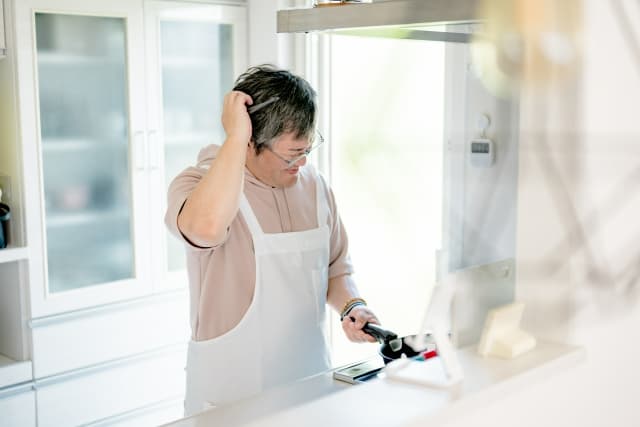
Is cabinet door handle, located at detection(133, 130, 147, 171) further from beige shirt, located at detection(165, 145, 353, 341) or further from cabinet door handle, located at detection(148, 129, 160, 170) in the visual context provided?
beige shirt, located at detection(165, 145, 353, 341)

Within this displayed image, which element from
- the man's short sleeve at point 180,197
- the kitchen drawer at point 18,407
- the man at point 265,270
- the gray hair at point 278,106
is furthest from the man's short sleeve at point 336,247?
the kitchen drawer at point 18,407

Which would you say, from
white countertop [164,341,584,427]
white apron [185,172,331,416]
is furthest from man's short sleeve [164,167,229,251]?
white countertop [164,341,584,427]

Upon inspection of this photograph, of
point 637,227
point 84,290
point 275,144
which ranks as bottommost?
point 84,290

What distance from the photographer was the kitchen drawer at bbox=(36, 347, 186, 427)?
271 centimetres

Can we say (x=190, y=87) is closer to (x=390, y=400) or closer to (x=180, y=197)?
(x=180, y=197)

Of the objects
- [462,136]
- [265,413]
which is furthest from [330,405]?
[462,136]

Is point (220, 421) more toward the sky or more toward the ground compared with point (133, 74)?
more toward the ground

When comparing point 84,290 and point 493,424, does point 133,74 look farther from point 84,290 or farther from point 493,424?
point 493,424

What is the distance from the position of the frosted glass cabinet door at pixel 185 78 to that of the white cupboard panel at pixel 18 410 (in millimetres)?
643

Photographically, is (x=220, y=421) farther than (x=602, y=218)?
No

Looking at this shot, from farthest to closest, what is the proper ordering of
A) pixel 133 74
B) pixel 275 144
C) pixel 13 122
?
pixel 133 74, pixel 13 122, pixel 275 144

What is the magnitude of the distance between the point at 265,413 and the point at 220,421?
59mm

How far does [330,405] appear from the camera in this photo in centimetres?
107

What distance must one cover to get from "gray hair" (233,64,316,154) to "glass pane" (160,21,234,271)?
1.30 meters
